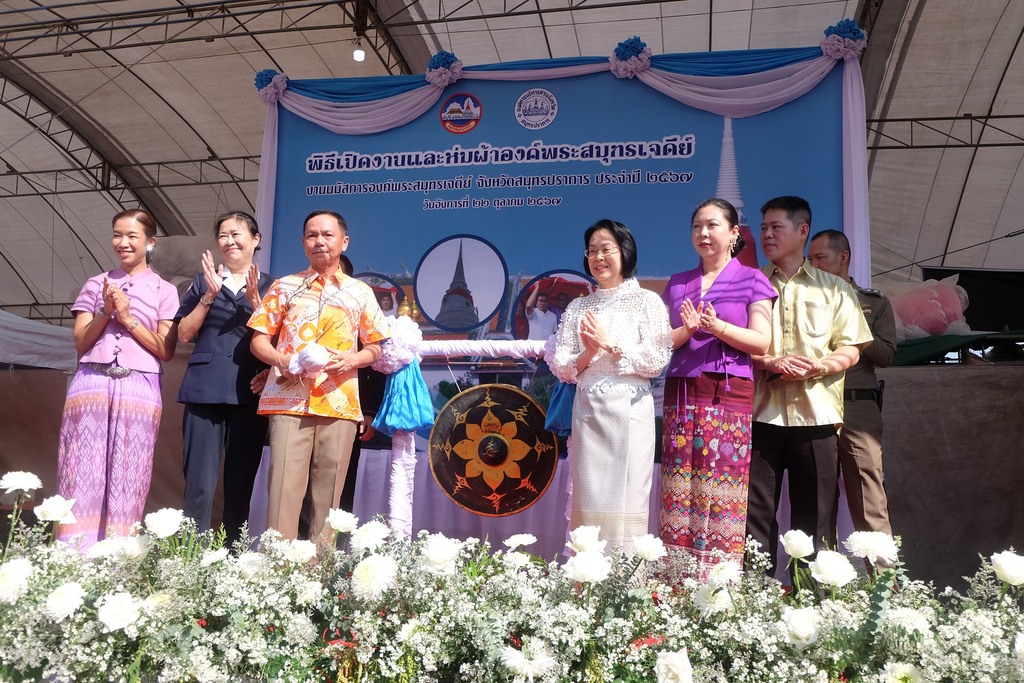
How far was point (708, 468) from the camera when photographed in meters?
2.80

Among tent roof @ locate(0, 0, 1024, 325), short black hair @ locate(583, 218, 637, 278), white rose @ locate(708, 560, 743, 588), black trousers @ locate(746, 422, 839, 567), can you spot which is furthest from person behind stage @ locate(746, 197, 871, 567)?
tent roof @ locate(0, 0, 1024, 325)

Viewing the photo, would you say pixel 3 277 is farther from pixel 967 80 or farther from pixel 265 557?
pixel 265 557

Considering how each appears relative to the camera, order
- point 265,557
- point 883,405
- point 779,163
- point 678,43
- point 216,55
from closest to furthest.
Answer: point 265,557 → point 883,405 → point 779,163 → point 678,43 → point 216,55

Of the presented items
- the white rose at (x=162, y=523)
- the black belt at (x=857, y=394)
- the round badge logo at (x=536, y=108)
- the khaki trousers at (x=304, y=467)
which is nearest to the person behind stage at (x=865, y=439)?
the black belt at (x=857, y=394)

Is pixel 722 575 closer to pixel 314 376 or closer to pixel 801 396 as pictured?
pixel 801 396

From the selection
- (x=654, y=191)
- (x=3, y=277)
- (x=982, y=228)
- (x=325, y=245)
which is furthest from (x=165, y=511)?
(x=3, y=277)

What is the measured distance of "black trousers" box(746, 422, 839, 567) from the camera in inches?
118

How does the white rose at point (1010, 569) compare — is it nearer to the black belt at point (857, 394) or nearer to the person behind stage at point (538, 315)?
the black belt at point (857, 394)

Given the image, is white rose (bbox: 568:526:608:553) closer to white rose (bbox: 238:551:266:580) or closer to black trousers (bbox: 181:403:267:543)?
white rose (bbox: 238:551:266:580)

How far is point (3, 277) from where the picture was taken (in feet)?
59.8

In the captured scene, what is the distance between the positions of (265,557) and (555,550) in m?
2.43

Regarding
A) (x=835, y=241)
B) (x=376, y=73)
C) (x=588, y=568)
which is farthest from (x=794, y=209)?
(x=376, y=73)

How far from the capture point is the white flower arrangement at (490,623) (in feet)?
5.02

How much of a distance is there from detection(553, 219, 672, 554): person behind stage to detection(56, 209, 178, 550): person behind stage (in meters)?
1.57
